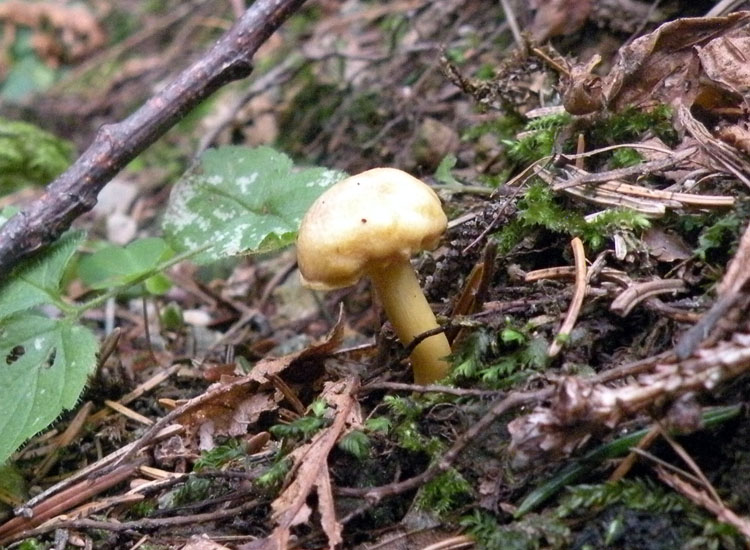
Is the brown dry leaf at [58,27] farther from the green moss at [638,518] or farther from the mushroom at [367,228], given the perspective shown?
the green moss at [638,518]

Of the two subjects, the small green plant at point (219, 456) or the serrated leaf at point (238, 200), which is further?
the serrated leaf at point (238, 200)

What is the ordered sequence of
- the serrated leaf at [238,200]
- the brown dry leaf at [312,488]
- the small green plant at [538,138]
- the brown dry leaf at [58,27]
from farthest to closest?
1. the brown dry leaf at [58,27]
2. the serrated leaf at [238,200]
3. the small green plant at [538,138]
4. the brown dry leaf at [312,488]

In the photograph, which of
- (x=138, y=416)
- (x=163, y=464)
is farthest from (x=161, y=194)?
(x=163, y=464)

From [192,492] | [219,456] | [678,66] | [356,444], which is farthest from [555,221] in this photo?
[192,492]

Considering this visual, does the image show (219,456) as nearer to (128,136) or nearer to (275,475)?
(275,475)

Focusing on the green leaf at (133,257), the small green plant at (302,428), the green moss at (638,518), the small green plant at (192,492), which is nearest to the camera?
the green moss at (638,518)

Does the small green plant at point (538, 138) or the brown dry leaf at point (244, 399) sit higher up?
the small green plant at point (538, 138)

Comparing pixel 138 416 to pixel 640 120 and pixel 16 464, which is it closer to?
pixel 16 464

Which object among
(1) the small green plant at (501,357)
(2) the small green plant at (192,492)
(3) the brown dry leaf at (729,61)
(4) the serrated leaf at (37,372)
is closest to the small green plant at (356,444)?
(1) the small green plant at (501,357)
